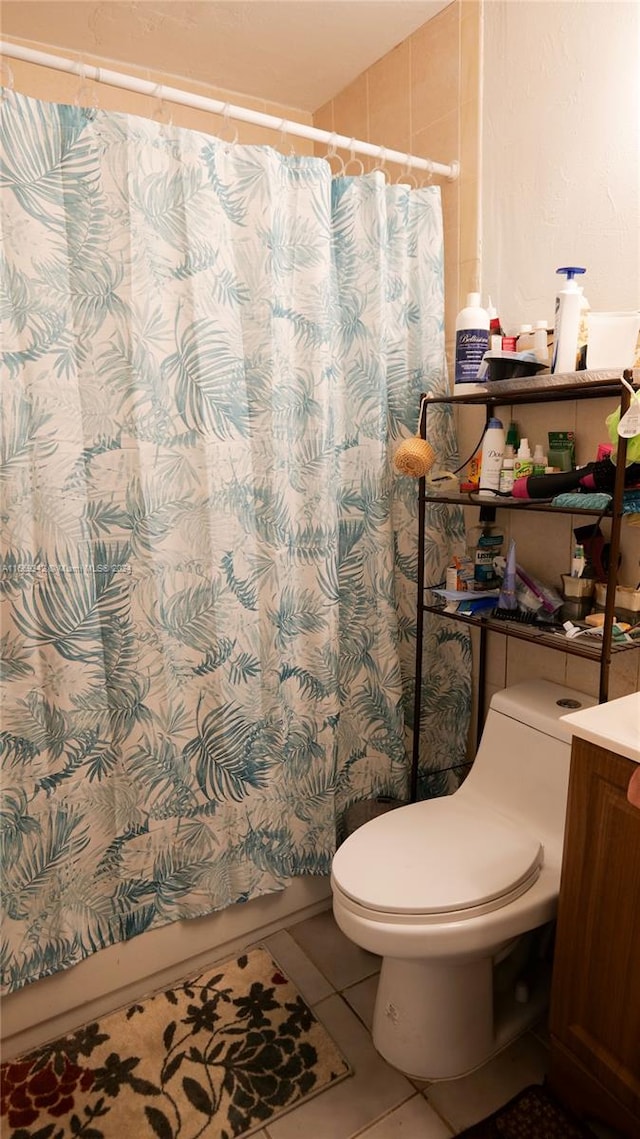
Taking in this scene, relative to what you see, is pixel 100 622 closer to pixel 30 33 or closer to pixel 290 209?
pixel 290 209

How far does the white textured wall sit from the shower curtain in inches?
8.0

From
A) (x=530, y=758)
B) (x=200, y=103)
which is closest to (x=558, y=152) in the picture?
(x=200, y=103)

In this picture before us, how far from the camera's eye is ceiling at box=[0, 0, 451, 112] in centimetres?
A: 168

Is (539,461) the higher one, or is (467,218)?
(467,218)

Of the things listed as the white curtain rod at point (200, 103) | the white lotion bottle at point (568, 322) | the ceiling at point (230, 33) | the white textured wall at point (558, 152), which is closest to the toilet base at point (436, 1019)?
the white lotion bottle at point (568, 322)

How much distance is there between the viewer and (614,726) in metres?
1.16

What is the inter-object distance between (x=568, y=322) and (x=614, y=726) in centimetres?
83

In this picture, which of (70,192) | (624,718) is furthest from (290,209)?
(624,718)

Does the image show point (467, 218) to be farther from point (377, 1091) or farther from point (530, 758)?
point (377, 1091)

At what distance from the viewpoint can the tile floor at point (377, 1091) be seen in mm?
1312

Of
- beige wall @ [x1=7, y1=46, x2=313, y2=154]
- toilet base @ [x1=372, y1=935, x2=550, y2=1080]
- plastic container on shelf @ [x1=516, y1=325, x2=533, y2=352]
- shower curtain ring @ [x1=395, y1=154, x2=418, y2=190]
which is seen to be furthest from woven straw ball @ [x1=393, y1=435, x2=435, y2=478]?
toilet base @ [x1=372, y1=935, x2=550, y2=1080]

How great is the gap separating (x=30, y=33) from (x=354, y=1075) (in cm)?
273

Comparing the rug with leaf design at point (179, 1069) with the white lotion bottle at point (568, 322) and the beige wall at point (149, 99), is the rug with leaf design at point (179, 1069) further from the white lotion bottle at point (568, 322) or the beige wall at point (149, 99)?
the beige wall at point (149, 99)

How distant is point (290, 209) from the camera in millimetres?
1558
